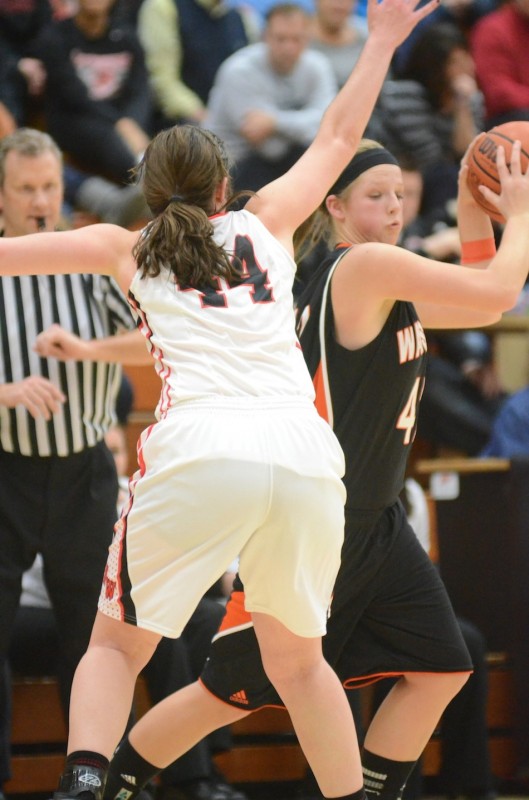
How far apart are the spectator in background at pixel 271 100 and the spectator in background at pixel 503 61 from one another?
1447 mm

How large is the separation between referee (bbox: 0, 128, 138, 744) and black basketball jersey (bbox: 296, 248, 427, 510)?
1.02 m

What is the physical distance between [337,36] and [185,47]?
1.08 metres

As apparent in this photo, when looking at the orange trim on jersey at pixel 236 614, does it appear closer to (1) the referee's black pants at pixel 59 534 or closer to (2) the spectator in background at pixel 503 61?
(1) the referee's black pants at pixel 59 534

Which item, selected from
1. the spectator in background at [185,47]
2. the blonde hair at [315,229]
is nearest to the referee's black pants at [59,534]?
the blonde hair at [315,229]

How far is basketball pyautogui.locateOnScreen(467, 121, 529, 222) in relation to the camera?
385cm

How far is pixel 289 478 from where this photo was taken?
10.3 feet

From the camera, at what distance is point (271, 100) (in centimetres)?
816

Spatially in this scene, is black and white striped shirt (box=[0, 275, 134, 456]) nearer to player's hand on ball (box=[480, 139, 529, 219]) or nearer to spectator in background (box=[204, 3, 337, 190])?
player's hand on ball (box=[480, 139, 529, 219])

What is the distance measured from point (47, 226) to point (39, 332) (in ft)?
1.28

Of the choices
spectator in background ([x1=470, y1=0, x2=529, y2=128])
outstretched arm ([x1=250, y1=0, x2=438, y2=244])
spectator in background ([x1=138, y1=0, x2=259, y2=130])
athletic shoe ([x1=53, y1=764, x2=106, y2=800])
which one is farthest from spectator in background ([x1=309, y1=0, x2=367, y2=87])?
athletic shoe ([x1=53, y1=764, x2=106, y2=800])

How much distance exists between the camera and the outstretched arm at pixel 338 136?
352cm

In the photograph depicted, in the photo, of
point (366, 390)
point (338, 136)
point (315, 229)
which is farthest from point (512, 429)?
point (338, 136)

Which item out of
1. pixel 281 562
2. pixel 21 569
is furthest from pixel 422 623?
pixel 21 569

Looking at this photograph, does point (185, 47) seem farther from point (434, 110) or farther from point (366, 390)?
point (366, 390)
